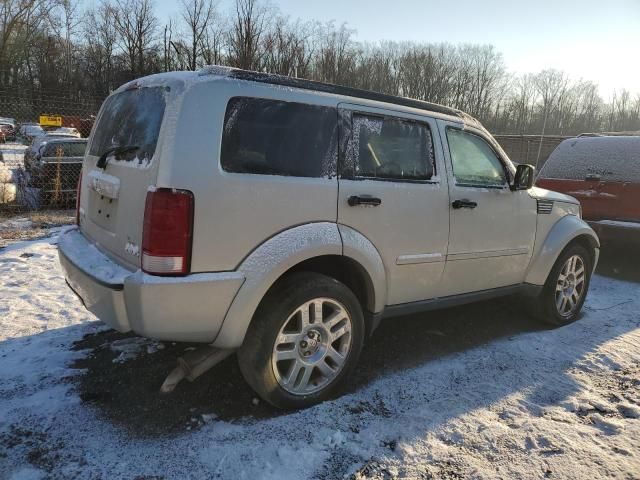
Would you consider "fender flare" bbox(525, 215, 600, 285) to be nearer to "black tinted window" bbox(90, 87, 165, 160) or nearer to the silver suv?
the silver suv

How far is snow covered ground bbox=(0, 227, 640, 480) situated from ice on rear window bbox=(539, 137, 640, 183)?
3.32 metres

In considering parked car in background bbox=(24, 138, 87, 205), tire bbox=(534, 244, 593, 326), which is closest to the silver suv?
tire bbox=(534, 244, 593, 326)

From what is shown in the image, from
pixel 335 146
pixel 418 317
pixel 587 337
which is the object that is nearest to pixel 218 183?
pixel 335 146

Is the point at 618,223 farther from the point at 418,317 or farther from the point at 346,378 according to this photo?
the point at 346,378

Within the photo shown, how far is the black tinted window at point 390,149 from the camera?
3193 millimetres

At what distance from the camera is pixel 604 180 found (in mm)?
7000

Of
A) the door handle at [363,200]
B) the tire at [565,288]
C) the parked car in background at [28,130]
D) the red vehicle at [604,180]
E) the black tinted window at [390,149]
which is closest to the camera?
the door handle at [363,200]

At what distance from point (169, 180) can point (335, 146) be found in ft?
3.59

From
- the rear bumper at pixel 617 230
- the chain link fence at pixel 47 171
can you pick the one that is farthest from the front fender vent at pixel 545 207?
the chain link fence at pixel 47 171

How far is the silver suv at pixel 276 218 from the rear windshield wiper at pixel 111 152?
0.07ft

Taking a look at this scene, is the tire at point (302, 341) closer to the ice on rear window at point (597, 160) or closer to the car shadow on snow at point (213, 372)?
the car shadow on snow at point (213, 372)

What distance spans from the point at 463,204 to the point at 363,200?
1.01 meters

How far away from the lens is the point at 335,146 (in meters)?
3.06

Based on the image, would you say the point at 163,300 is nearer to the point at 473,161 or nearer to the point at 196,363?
the point at 196,363
